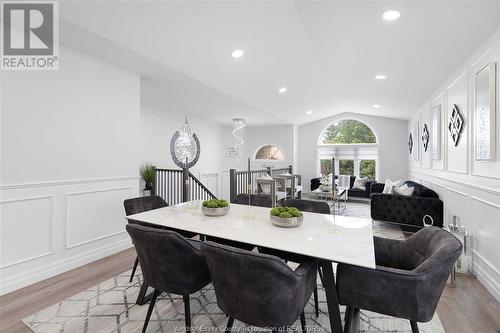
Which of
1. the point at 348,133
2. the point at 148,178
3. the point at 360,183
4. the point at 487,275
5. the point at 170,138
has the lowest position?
the point at 487,275

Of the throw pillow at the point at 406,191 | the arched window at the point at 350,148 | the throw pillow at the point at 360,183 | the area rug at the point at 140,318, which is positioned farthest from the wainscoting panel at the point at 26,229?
the throw pillow at the point at 360,183

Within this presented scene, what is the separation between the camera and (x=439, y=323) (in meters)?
2.04

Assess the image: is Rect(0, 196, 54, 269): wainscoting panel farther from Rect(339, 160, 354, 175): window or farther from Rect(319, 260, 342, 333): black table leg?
Rect(339, 160, 354, 175): window

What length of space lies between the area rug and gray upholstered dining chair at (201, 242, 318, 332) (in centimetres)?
71

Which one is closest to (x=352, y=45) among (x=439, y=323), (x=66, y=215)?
(x=439, y=323)

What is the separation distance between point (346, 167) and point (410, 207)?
437 cm

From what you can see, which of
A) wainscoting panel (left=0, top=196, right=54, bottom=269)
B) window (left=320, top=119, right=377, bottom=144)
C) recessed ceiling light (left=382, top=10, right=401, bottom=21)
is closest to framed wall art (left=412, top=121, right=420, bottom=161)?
window (left=320, top=119, right=377, bottom=144)

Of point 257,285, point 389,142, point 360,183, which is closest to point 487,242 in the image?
point 257,285

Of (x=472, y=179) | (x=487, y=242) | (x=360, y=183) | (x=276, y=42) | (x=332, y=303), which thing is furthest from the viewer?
(x=360, y=183)

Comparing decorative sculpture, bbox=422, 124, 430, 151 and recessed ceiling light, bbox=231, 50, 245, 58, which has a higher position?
recessed ceiling light, bbox=231, 50, 245, 58

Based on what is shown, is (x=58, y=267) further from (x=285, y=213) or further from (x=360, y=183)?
(x=360, y=183)

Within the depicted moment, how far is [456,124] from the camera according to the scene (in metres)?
3.45

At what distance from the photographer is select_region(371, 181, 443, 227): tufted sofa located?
4.09 metres

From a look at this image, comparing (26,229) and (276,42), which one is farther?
(276,42)
